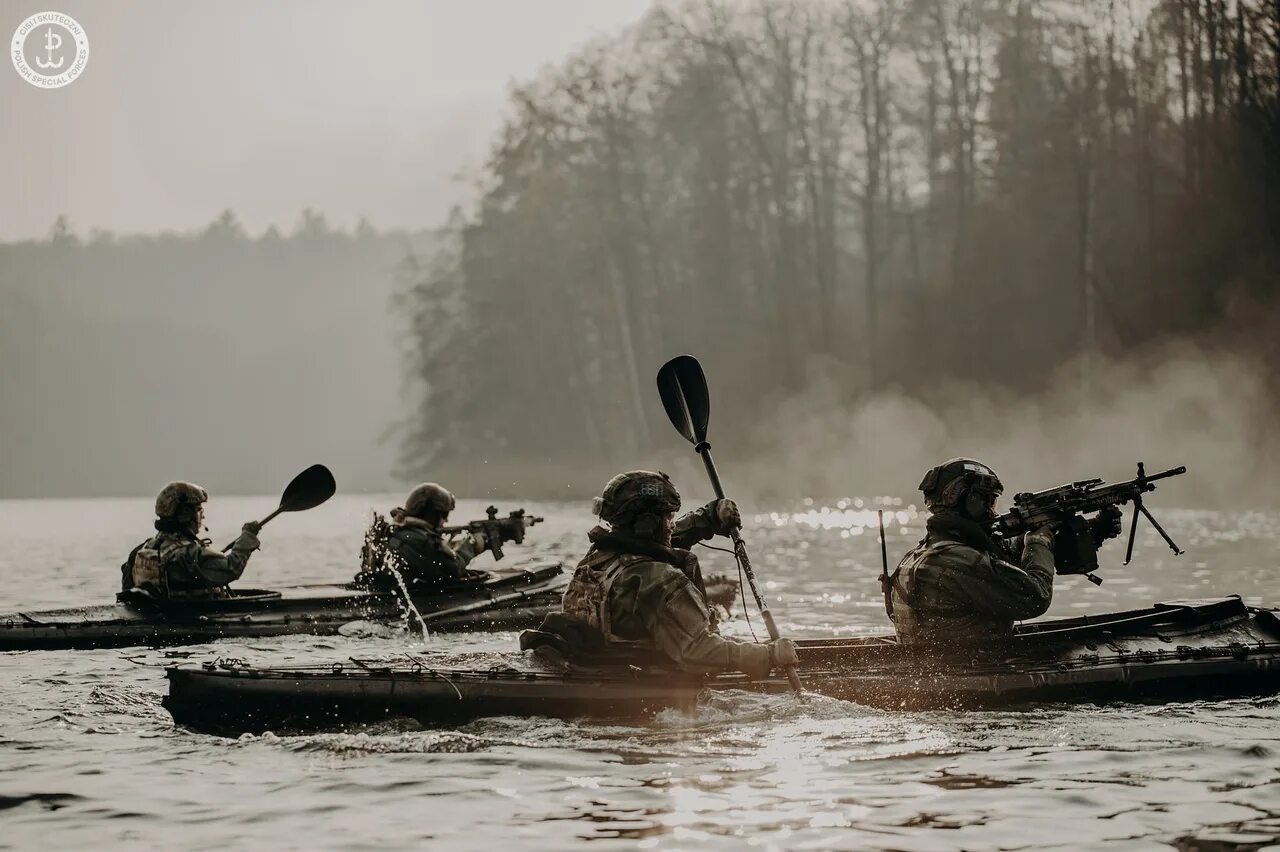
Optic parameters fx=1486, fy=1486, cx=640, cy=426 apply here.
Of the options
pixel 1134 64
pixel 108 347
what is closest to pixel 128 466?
pixel 108 347

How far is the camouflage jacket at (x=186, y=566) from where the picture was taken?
13.7 meters

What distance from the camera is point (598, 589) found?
9.09 meters

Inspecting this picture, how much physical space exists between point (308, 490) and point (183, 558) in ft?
4.90

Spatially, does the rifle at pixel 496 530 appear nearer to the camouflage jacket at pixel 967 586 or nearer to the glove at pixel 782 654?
the camouflage jacket at pixel 967 586

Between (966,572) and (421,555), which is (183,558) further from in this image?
(966,572)

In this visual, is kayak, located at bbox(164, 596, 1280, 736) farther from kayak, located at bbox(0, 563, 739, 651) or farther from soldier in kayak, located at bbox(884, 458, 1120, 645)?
kayak, located at bbox(0, 563, 739, 651)

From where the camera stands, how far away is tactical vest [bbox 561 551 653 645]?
29.4 ft

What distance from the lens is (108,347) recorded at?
13000cm


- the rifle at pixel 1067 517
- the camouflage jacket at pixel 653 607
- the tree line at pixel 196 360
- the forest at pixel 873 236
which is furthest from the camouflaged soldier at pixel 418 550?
the tree line at pixel 196 360

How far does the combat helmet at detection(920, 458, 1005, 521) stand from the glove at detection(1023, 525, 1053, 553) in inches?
13.3

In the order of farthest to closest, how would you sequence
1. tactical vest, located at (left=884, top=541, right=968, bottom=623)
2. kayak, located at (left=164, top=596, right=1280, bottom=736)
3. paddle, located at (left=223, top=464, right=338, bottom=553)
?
paddle, located at (left=223, top=464, right=338, bottom=553) < tactical vest, located at (left=884, top=541, right=968, bottom=623) < kayak, located at (left=164, top=596, right=1280, bottom=736)

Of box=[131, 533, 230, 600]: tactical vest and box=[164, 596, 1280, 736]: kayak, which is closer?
box=[164, 596, 1280, 736]: kayak

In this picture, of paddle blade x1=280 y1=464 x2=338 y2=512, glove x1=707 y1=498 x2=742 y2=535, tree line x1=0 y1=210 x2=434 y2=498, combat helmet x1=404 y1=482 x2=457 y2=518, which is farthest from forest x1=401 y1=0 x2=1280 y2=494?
tree line x1=0 y1=210 x2=434 y2=498

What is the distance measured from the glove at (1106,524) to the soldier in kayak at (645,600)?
2.36 m
